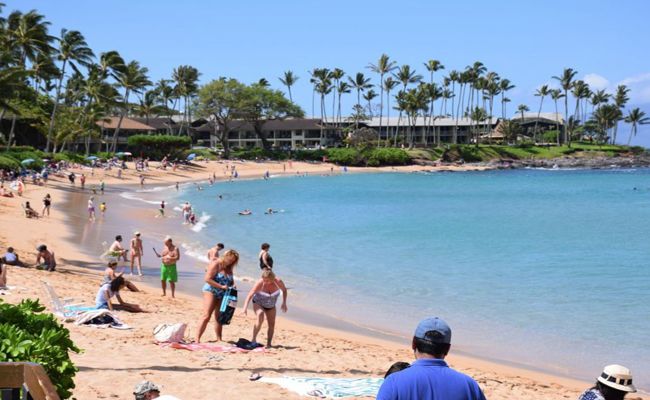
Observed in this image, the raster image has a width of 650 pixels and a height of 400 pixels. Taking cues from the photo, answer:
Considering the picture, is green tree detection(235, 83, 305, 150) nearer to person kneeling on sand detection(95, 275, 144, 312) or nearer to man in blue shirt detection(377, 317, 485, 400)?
person kneeling on sand detection(95, 275, 144, 312)

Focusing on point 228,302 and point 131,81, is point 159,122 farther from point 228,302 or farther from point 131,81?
point 228,302

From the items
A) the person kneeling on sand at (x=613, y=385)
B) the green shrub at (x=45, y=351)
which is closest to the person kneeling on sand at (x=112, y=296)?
the green shrub at (x=45, y=351)

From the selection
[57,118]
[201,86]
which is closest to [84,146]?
[57,118]

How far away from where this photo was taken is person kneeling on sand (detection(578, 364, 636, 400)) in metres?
4.18

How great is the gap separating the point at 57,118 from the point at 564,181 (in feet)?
181

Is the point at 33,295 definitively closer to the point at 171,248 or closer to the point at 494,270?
the point at 171,248

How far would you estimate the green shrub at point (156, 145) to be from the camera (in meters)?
80.4

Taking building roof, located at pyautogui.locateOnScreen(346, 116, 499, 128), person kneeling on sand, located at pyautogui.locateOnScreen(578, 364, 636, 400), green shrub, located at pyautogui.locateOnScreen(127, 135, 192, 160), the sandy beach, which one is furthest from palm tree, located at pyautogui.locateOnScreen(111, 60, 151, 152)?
person kneeling on sand, located at pyautogui.locateOnScreen(578, 364, 636, 400)

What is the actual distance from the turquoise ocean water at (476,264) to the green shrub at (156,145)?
23397 mm

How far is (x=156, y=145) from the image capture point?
265ft

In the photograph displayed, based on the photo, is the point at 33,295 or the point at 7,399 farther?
the point at 33,295

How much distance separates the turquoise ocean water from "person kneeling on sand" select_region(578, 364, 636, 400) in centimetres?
853

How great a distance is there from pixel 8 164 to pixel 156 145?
33.7 meters

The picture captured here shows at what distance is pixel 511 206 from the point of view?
51531 millimetres
